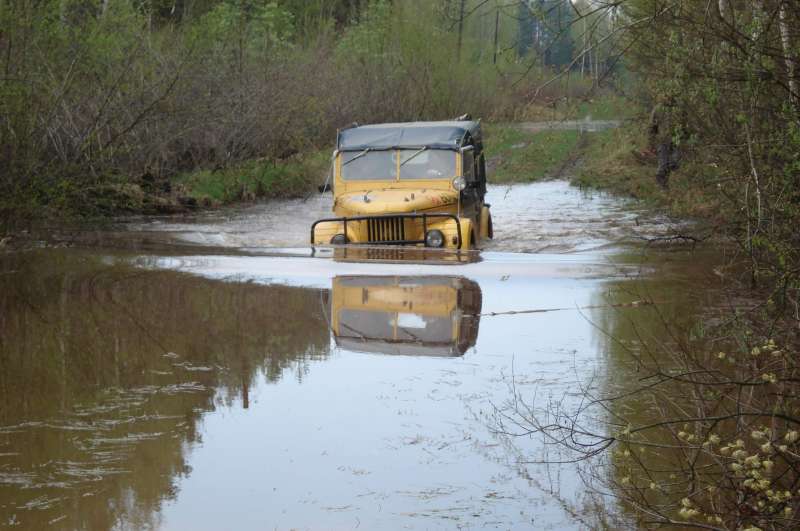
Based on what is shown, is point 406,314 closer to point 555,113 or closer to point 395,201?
point 555,113

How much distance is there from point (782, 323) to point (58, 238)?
12.8 m

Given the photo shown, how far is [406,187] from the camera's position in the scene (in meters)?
15.9

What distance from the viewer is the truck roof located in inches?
628

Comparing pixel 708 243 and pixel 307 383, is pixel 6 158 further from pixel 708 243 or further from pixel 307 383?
pixel 708 243

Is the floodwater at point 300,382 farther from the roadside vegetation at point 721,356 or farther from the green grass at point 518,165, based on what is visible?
the green grass at point 518,165

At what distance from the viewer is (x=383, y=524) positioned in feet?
17.0

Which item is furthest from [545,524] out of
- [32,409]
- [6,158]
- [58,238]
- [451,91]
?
[451,91]

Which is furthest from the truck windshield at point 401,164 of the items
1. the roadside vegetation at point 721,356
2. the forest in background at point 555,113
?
the roadside vegetation at point 721,356

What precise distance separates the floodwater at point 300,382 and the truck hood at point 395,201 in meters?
0.86

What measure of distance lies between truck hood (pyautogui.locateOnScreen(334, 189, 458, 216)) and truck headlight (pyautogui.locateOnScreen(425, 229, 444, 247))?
0.45 m

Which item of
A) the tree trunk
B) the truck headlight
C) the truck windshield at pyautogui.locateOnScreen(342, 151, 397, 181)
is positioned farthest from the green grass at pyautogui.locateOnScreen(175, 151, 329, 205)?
the tree trunk

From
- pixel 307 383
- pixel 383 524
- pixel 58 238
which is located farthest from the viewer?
pixel 58 238

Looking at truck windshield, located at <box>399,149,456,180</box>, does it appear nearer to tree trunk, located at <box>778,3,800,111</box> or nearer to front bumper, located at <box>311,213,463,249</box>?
front bumper, located at <box>311,213,463,249</box>

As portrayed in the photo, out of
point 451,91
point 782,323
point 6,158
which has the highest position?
point 451,91
